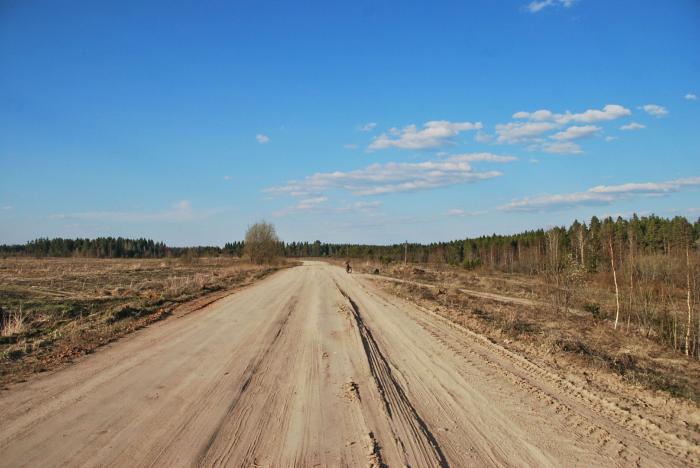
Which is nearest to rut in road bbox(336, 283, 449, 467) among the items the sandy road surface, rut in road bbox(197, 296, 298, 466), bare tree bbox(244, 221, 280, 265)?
the sandy road surface

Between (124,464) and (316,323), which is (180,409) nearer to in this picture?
(124,464)

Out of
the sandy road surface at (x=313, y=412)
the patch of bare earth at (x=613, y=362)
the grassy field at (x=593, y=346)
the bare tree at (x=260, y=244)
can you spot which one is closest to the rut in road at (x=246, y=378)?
the sandy road surface at (x=313, y=412)

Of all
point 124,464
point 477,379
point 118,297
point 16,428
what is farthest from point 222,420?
point 118,297

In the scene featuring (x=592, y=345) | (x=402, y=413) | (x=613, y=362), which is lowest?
(x=592, y=345)

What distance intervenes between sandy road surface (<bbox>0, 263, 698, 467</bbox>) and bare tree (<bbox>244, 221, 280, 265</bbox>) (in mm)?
64217

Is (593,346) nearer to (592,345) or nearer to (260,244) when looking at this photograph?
(592,345)

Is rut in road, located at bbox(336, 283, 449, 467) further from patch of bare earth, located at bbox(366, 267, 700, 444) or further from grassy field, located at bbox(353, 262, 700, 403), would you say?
grassy field, located at bbox(353, 262, 700, 403)

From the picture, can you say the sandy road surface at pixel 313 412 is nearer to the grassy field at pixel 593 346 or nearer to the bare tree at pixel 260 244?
the grassy field at pixel 593 346

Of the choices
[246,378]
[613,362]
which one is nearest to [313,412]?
[246,378]

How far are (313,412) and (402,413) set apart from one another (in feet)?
4.16

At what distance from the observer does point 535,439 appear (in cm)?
535

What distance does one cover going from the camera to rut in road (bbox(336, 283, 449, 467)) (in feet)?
16.2

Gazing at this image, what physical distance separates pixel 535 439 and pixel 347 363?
4.37 metres

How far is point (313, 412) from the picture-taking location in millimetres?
6180
